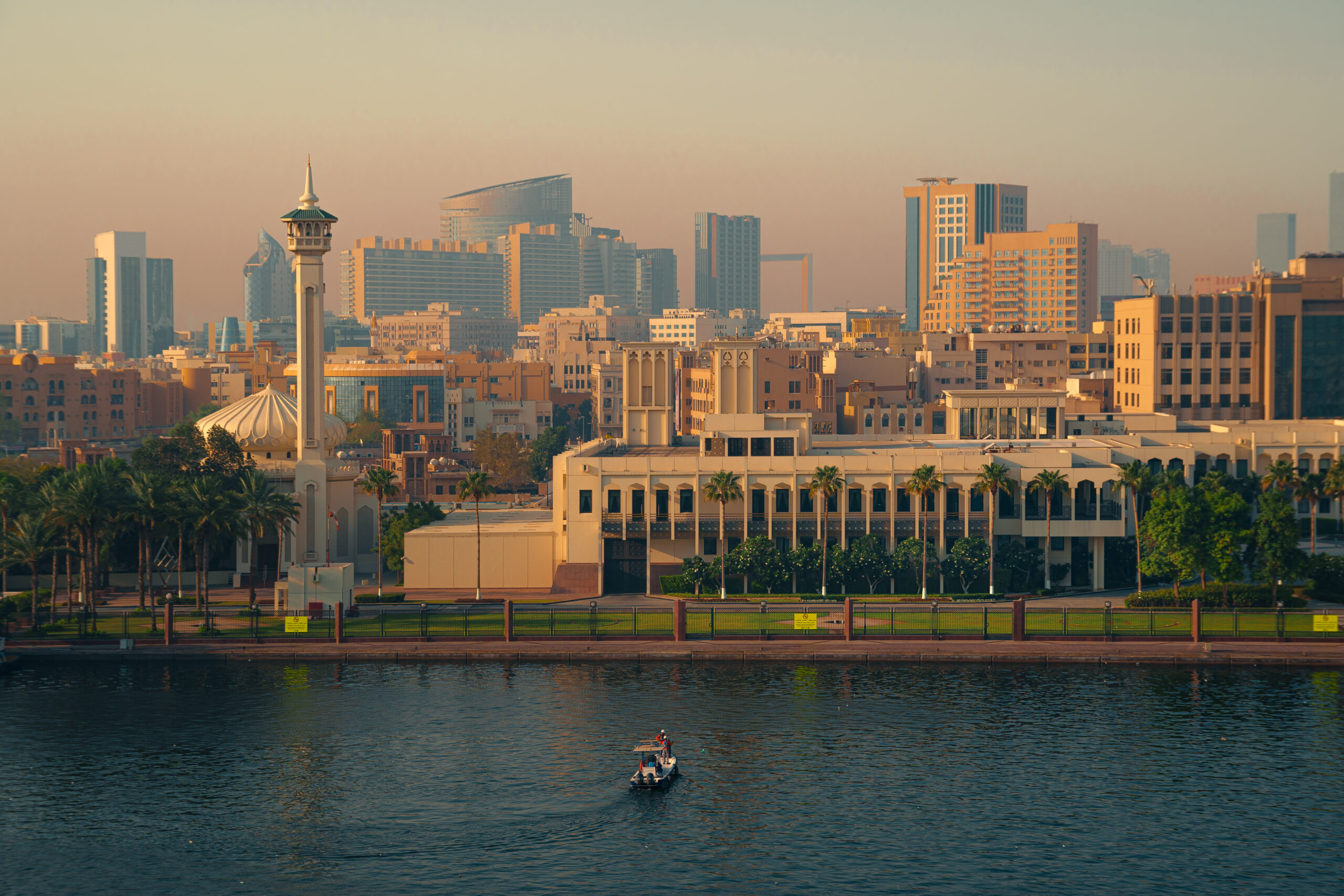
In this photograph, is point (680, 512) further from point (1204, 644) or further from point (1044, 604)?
point (1204, 644)

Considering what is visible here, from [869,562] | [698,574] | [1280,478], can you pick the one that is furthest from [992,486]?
[698,574]

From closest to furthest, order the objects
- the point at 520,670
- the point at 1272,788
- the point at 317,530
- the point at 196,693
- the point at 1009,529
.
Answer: the point at 1272,788 → the point at 196,693 → the point at 520,670 → the point at 1009,529 → the point at 317,530

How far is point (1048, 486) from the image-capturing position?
115812 mm

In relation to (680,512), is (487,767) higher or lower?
lower

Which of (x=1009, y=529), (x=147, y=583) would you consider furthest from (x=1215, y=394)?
(x=147, y=583)

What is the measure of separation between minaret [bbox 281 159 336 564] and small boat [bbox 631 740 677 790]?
6543cm

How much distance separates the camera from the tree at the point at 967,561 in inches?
4486

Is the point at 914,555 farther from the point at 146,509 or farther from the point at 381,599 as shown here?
the point at 146,509

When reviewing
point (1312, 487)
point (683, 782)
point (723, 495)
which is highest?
point (1312, 487)

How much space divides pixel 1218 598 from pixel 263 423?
266 ft

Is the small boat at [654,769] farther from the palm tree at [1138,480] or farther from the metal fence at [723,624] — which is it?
the palm tree at [1138,480]

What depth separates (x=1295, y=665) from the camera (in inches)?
3661

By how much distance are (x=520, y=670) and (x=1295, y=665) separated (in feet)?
157

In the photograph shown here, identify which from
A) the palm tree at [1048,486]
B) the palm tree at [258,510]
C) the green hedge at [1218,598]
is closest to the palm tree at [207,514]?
the palm tree at [258,510]
